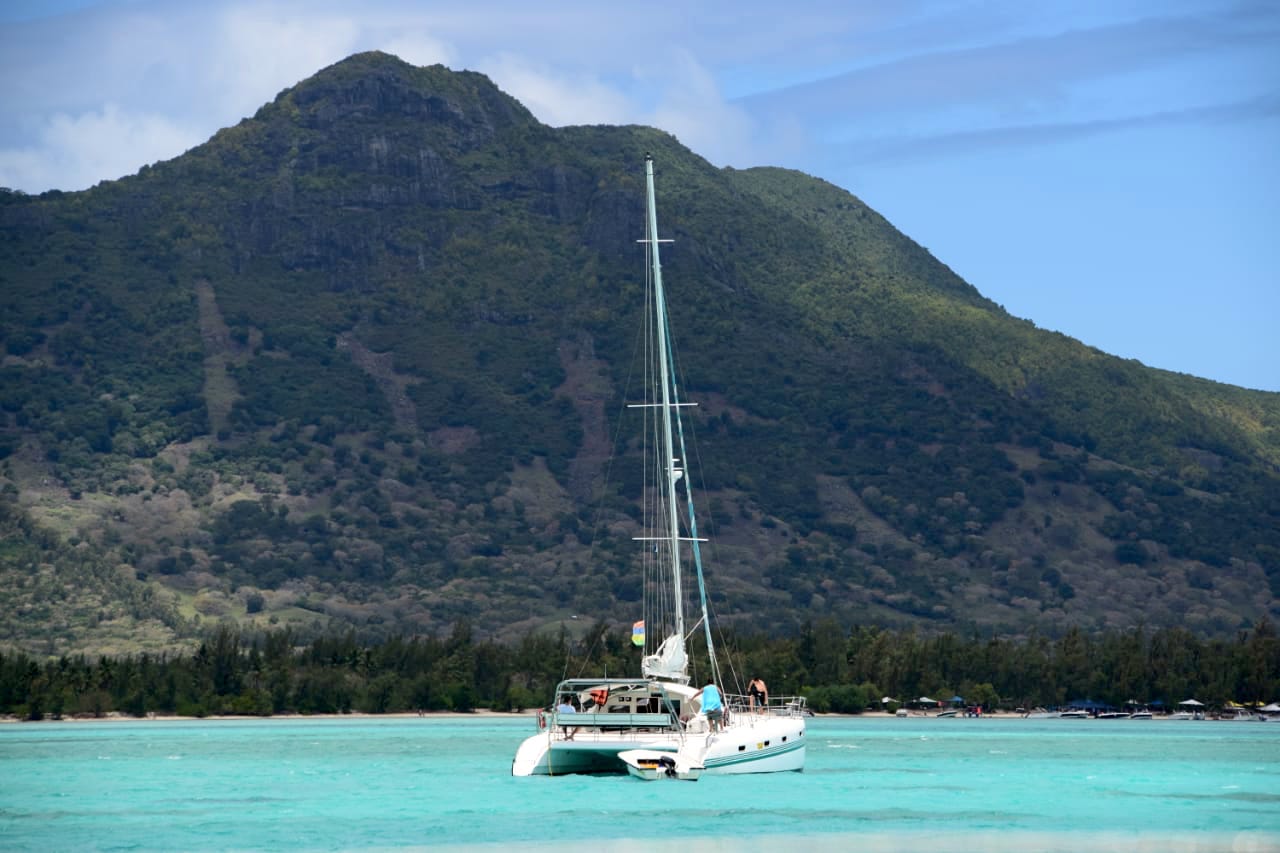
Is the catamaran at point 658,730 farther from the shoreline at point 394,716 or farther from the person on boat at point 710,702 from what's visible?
the shoreline at point 394,716

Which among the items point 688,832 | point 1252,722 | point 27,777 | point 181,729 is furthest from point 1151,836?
point 1252,722

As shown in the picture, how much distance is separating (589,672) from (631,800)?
11430cm

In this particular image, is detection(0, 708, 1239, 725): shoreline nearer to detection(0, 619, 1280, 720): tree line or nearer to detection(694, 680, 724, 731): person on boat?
detection(0, 619, 1280, 720): tree line

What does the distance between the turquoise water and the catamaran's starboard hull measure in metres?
0.83

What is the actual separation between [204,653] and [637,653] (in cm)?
3693

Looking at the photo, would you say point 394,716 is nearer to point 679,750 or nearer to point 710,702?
point 710,702

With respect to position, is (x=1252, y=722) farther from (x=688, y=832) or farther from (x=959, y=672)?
(x=688, y=832)

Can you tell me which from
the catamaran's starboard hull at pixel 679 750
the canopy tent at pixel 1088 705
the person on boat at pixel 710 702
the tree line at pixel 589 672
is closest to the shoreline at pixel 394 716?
the tree line at pixel 589 672

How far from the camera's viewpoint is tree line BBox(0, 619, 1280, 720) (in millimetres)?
176000

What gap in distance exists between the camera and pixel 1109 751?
113812 mm

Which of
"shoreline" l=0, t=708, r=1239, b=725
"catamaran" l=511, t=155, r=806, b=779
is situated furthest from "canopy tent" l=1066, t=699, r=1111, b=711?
"catamaran" l=511, t=155, r=806, b=779

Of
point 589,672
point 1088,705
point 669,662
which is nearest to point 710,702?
point 669,662

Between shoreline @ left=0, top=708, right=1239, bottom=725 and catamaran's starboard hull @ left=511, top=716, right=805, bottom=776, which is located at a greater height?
shoreline @ left=0, top=708, right=1239, bottom=725

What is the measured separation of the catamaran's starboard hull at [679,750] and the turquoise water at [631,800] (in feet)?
2.72
